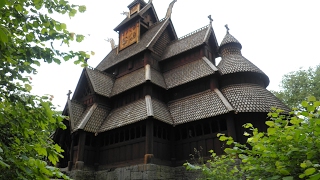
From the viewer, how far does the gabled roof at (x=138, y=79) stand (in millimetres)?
17578

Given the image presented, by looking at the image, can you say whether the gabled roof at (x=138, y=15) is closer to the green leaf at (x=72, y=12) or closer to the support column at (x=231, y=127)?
the support column at (x=231, y=127)

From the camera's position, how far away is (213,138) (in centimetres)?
1402

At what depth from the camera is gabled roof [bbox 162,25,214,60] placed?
19159mm

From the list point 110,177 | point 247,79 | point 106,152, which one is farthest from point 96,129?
point 247,79

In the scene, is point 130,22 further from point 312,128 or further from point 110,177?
point 312,128

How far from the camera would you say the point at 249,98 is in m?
14.6

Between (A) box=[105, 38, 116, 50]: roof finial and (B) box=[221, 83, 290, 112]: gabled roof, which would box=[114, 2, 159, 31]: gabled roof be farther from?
(B) box=[221, 83, 290, 112]: gabled roof

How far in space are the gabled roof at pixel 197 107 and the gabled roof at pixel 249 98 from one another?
0.80m

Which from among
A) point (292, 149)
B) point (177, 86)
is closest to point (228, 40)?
point (177, 86)

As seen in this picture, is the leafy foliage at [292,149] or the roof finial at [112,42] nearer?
the leafy foliage at [292,149]

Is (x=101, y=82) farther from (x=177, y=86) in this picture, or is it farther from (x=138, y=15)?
(x=138, y=15)

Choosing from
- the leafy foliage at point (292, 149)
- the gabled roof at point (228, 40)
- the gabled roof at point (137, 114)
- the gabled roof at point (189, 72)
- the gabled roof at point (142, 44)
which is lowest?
the leafy foliage at point (292, 149)

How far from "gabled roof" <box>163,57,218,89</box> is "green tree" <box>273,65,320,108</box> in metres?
17.1

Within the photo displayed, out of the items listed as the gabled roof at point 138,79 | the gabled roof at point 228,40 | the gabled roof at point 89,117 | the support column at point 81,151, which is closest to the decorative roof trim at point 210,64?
the gabled roof at point 228,40
